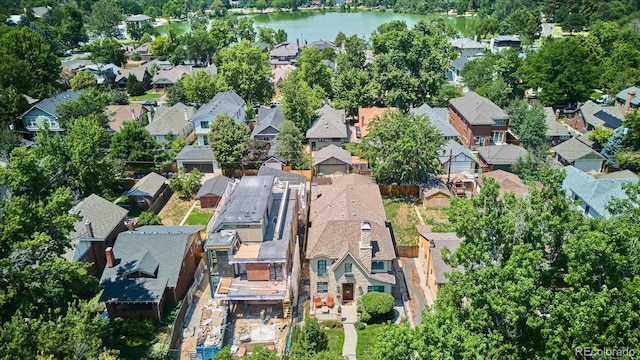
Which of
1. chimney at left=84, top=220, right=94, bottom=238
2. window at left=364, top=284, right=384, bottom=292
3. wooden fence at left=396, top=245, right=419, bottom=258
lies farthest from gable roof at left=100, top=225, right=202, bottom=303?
wooden fence at left=396, top=245, right=419, bottom=258

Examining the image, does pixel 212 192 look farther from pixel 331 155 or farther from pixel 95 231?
pixel 331 155

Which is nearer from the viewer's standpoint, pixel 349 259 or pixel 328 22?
pixel 349 259

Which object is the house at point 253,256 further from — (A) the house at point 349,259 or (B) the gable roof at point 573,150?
(B) the gable roof at point 573,150

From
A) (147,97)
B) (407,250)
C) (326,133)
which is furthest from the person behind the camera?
(147,97)

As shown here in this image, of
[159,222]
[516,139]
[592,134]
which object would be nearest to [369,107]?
[516,139]

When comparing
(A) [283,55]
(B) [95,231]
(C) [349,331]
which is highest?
(A) [283,55]

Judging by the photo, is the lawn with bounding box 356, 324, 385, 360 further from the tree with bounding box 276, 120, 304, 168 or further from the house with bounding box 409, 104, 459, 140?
the house with bounding box 409, 104, 459, 140

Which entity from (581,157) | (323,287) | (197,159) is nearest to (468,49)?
(581,157)
